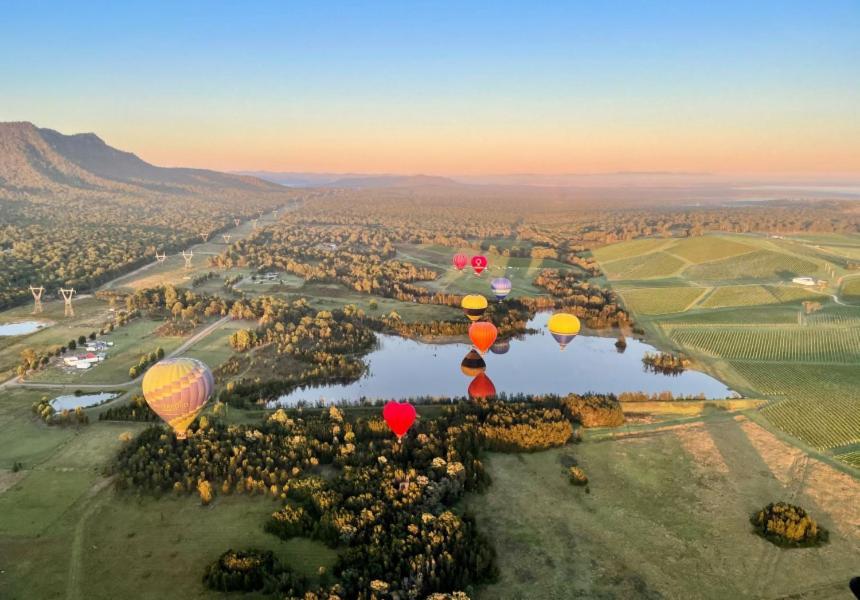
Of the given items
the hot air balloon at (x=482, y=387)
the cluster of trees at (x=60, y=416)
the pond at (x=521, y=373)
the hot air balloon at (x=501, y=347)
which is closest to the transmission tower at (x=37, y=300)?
the cluster of trees at (x=60, y=416)

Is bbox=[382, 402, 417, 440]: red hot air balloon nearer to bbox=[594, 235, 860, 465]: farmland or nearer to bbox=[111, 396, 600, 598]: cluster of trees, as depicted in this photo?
bbox=[111, 396, 600, 598]: cluster of trees

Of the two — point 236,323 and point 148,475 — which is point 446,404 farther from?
point 236,323

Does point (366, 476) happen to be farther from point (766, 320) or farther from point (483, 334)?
point (766, 320)

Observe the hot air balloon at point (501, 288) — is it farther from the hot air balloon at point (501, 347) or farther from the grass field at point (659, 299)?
the grass field at point (659, 299)

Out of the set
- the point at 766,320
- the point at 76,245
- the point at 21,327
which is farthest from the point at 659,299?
the point at 76,245

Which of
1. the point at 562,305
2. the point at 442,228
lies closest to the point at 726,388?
the point at 562,305

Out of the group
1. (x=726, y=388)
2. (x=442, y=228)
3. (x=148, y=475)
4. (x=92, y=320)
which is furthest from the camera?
(x=442, y=228)

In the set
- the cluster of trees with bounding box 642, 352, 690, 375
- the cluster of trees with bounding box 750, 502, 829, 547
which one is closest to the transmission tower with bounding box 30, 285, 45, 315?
the cluster of trees with bounding box 642, 352, 690, 375
